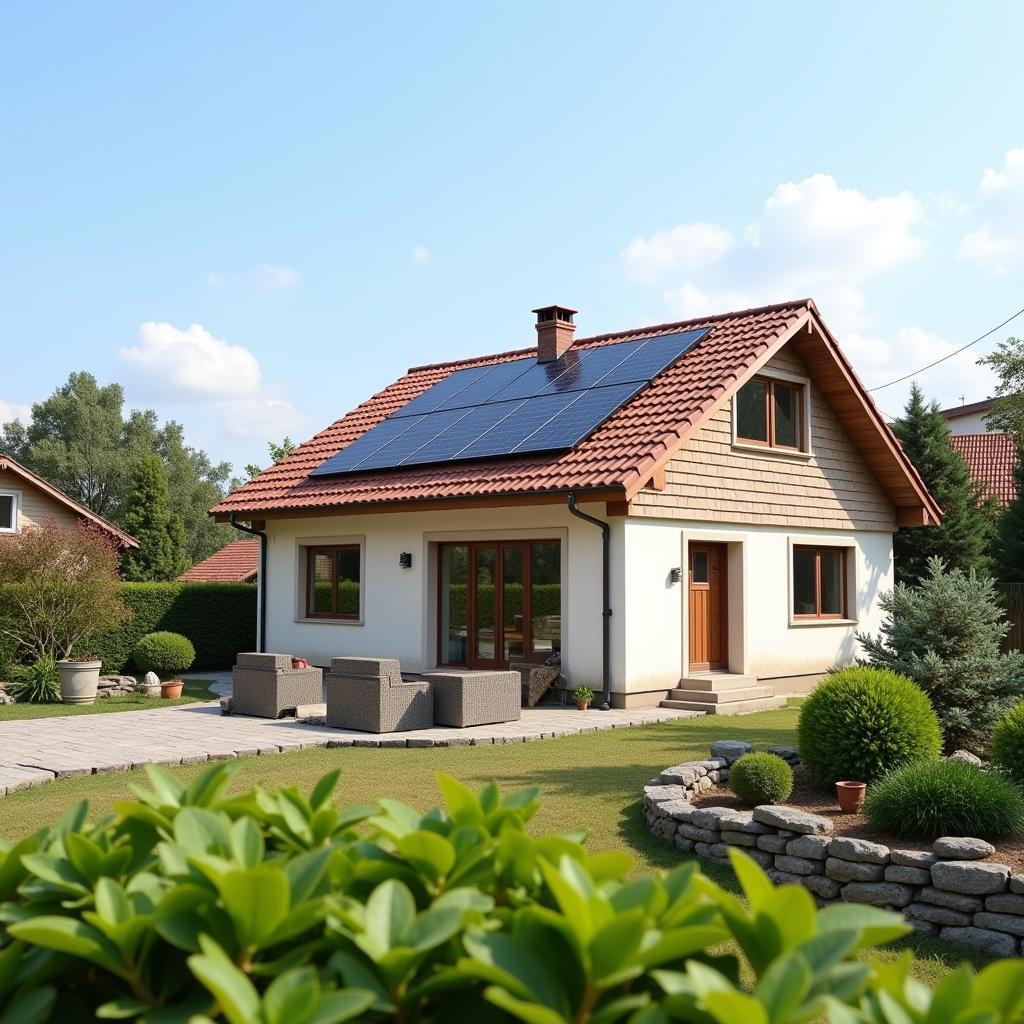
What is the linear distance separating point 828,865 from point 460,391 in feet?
50.9

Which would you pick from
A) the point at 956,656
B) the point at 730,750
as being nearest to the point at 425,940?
the point at 730,750

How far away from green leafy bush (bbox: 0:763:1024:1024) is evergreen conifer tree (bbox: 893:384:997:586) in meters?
24.7

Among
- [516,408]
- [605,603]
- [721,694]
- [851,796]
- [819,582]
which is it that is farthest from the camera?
[819,582]

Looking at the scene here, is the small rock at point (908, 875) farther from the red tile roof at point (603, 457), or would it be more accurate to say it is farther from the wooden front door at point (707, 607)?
the wooden front door at point (707, 607)

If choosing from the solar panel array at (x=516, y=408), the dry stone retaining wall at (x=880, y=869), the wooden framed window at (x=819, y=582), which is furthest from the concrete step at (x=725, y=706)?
the dry stone retaining wall at (x=880, y=869)

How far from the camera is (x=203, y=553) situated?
66688mm

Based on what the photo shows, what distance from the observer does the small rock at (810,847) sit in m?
6.22

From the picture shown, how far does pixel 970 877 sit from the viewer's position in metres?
5.56

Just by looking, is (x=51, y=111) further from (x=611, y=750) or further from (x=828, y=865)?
(x=828, y=865)

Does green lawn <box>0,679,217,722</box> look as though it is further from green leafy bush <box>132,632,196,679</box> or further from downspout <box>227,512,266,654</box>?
downspout <box>227,512,266,654</box>

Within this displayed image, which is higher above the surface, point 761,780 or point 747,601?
point 747,601

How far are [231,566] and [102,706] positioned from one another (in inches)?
799

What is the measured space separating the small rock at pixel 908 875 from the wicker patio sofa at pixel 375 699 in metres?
7.63

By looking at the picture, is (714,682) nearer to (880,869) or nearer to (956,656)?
(956,656)
